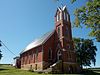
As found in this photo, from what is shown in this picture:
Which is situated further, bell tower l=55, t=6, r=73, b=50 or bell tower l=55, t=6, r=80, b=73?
bell tower l=55, t=6, r=73, b=50

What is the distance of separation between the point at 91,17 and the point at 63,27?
1073 inches

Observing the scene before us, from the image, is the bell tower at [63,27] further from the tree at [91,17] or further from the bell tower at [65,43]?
the tree at [91,17]

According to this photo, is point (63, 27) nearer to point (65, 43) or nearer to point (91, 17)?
point (65, 43)

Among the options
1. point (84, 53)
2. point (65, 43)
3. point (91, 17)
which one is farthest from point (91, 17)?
point (84, 53)

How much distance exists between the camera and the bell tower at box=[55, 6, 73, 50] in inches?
1963

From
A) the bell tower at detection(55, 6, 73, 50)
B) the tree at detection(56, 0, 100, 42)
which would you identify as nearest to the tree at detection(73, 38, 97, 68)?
the bell tower at detection(55, 6, 73, 50)

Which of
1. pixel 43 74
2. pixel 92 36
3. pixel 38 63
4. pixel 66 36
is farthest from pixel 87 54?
pixel 92 36

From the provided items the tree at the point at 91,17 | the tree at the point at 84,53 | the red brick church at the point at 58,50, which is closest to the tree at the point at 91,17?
the tree at the point at 91,17

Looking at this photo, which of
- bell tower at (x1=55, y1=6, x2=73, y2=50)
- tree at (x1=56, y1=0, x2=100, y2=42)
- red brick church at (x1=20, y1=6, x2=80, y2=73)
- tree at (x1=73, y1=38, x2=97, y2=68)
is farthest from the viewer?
tree at (x1=73, y1=38, x2=97, y2=68)

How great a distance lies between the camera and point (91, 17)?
2386cm

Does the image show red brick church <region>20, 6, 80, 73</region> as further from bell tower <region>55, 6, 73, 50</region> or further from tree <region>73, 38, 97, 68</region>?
tree <region>73, 38, 97, 68</region>

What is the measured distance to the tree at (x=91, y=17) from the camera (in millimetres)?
23141

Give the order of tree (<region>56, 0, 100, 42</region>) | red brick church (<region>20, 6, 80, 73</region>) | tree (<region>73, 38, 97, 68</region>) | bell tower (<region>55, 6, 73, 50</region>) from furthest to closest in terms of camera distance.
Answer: tree (<region>73, 38, 97, 68</region>) < bell tower (<region>55, 6, 73, 50</region>) < red brick church (<region>20, 6, 80, 73</region>) < tree (<region>56, 0, 100, 42</region>)

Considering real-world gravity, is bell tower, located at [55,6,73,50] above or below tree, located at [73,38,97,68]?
above
